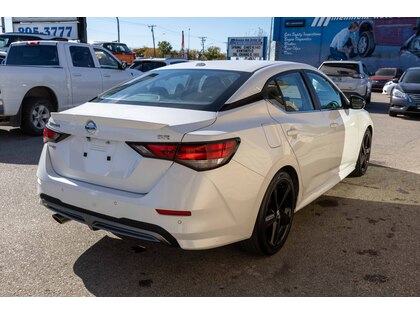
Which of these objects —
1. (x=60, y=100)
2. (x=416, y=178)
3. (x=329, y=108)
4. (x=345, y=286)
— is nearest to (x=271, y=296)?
(x=345, y=286)

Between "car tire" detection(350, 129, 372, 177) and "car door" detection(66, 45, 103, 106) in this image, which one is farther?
"car door" detection(66, 45, 103, 106)

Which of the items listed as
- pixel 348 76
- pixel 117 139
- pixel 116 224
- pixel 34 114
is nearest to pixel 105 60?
pixel 34 114

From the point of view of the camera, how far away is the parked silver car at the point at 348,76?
14531 millimetres

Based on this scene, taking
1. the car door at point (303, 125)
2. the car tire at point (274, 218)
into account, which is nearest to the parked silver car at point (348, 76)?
the car door at point (303, 125)

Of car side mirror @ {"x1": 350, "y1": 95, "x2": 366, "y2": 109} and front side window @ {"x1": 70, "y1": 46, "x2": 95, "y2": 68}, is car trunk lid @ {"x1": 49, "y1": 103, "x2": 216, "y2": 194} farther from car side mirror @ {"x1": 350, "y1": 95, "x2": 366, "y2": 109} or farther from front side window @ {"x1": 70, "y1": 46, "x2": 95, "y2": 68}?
front side window @ {"x1": 70, "y1": 46, "x2": 95, "y2": 68}

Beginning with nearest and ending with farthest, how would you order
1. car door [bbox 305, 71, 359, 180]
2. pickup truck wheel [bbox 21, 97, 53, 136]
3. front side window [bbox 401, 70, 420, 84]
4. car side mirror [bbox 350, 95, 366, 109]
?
car door [bbox 305, 71, 359, 180] → car side mirror [bbox 350, 95, 366, 109] → pickup truck wheel [bbox 21, 97, 53, 136] → front side window [bbox 401, 70, 420, 84]

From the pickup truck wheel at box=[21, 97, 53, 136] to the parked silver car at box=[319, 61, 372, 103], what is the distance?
998cm

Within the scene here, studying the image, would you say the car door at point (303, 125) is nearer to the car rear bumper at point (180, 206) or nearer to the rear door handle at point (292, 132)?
the rear door handle at point (292, 132)

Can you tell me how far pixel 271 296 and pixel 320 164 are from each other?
5.44 feet

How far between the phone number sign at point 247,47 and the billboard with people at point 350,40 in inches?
350

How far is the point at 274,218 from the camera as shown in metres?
3.34

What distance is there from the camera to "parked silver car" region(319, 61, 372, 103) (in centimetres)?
1453

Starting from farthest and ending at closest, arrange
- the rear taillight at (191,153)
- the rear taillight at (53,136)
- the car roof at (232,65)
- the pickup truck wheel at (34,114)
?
the pickup truck wheel at (34,114), the car roof at (232,65), the rear taillight at (53,136), the rear taillight at (191,153)

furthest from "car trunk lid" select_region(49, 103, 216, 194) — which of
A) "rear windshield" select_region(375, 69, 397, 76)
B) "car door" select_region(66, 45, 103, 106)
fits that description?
"rear windshield" select_region(375, 69, 397, 76)
